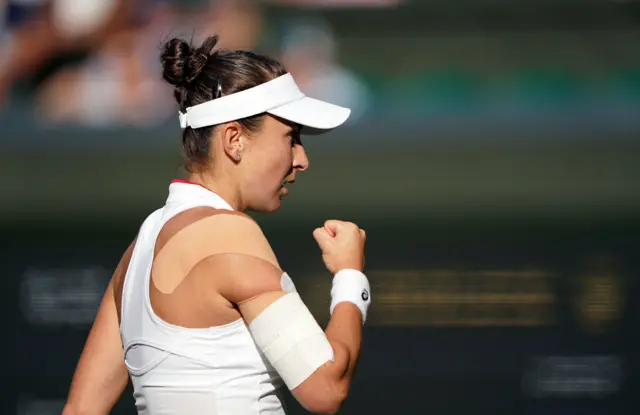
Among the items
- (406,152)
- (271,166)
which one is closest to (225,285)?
(271,166)

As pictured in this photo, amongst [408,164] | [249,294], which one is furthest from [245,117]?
[408,164]

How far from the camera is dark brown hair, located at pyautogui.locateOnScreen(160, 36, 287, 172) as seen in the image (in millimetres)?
1733

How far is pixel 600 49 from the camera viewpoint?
703 centimetres

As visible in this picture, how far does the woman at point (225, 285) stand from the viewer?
1.58 m

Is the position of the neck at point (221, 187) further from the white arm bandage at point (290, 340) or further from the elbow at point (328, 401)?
the elbow at point (328, 401)

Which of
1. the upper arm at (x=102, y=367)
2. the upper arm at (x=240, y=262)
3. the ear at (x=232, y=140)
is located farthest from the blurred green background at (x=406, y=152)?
the upper arm at (x=240, y=262)

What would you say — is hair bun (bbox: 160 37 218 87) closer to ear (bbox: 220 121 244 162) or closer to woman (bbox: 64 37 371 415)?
woman (bbox: 64 37 371 415)

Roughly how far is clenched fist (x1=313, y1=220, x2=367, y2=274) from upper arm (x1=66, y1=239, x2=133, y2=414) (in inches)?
12.3

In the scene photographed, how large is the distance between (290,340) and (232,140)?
328 mm

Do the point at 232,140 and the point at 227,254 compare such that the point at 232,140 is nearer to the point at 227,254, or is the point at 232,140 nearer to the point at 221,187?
the point at 221,187

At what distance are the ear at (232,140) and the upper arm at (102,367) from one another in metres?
0.23

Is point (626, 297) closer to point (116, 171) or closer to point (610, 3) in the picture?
point (610, 3)

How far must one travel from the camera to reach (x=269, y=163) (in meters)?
1.73

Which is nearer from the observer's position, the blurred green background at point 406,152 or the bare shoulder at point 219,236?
the bare shoulder at point 219,236
